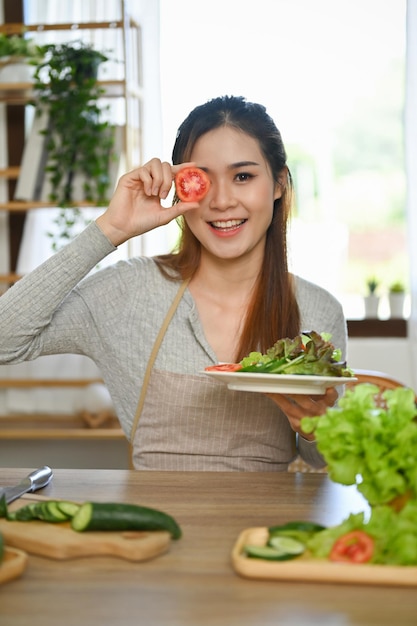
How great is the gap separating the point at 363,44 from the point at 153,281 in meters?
2.68

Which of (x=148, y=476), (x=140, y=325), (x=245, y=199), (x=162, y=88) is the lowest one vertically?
(x=148, y=476)

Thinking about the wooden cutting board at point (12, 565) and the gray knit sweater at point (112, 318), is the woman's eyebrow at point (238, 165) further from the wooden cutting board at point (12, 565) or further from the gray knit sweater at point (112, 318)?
the wooden cutting board at point (12, 565)

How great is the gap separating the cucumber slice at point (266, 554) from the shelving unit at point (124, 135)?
3011 mm

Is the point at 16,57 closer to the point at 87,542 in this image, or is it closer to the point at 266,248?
the point at 266,248

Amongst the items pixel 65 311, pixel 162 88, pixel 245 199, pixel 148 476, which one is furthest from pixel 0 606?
pixel 162 88

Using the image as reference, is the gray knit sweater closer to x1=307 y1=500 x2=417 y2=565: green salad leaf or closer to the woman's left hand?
the woman's left hand

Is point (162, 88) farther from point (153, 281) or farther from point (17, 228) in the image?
point (153, 281)

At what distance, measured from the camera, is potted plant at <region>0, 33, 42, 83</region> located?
168 inches

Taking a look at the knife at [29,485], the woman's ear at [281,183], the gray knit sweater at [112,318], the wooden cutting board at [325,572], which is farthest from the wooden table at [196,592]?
the woman's ear at [281,183]

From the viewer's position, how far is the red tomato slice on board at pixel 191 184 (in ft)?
7.10

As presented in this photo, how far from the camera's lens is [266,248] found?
238cm

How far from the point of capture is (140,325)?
2242 millimetres

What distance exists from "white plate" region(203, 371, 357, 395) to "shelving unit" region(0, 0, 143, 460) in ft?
8.64

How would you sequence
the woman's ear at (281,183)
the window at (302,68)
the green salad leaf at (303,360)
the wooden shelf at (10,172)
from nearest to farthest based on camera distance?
the green salad leaf at (303,360), the woman's ear at (281,183), the wooden shelf at (10,172), the window at (302,68)
